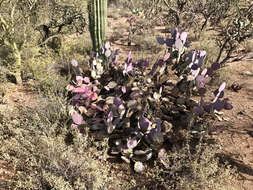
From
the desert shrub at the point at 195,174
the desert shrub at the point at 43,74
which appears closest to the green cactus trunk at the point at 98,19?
the desert shrub at the point at 43,74

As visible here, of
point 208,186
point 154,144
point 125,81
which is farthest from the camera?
point 125,81

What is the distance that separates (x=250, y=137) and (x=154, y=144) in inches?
57.7

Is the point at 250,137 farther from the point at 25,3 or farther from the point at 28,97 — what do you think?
the point at 25,3

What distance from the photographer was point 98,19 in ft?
13.4

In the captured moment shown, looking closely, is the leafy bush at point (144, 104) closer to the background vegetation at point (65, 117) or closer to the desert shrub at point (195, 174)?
the background vegetation at point (65, 117)

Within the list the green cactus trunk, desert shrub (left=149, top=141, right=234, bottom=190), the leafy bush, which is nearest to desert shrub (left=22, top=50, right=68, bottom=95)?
the leafy bush

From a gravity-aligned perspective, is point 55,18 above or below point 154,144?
above

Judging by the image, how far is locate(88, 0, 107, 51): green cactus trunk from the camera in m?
4.02

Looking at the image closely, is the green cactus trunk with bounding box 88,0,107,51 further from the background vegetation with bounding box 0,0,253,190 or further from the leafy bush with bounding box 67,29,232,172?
the leafy bush with bounding box 67,29,232,172

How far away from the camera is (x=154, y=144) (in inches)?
98.2

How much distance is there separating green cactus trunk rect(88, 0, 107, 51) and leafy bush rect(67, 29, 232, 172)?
892mm

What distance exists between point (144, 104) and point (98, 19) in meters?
2.28

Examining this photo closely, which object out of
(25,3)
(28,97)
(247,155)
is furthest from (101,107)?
(25,3)

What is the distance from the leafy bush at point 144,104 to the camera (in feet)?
8.36
